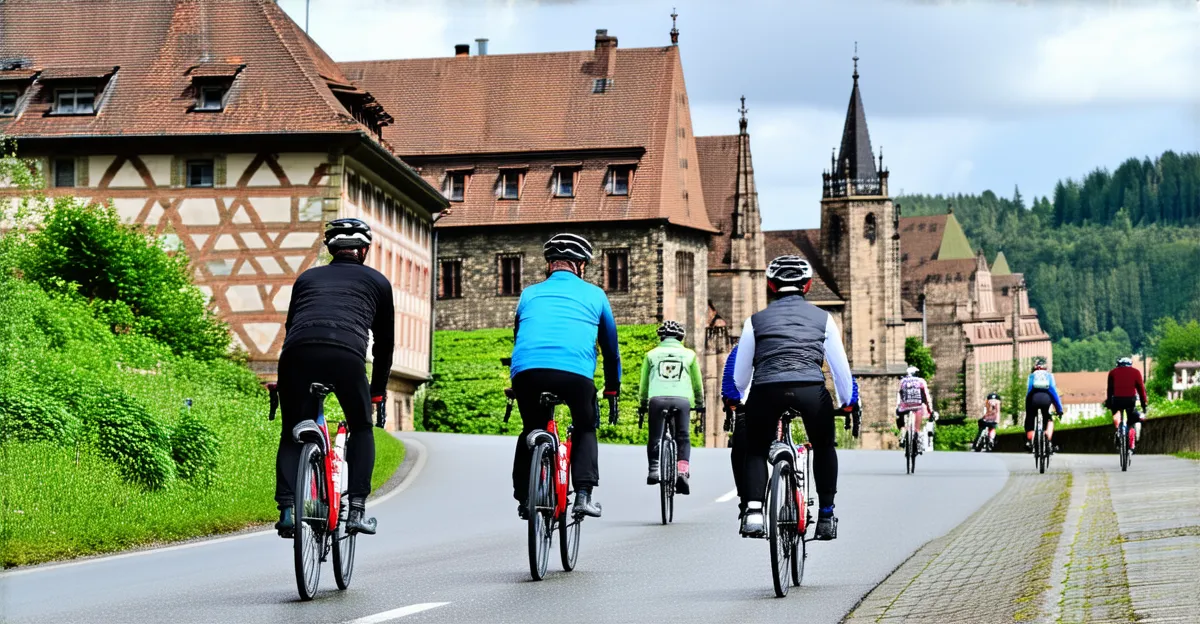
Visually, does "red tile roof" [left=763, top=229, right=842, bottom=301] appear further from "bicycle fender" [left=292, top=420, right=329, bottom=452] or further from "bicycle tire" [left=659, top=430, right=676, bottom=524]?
"bicycle fender" [left=292, top=420, right=329, bottom=452]

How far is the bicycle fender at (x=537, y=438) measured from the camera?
10.8 meters

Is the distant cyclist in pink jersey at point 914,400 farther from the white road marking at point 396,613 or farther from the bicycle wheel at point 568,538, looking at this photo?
the white road marking at point 396,613

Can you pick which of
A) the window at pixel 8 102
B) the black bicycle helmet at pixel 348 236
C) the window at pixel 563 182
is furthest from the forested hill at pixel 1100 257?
the window at pixel 8 102

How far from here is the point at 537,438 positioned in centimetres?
1086

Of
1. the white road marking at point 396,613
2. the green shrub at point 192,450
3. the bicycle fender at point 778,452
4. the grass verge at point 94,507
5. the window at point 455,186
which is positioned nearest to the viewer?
the white road marking at point 396,613

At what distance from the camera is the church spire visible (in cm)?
11944

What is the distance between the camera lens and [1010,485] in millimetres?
24109

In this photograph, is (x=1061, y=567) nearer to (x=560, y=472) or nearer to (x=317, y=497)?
(x=560, y=472)

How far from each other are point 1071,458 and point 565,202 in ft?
113

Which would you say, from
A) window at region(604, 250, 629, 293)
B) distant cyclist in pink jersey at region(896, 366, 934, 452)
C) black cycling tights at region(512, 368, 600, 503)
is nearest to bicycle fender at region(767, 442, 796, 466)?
black cycling tights at region(512, 368, 600, 503)

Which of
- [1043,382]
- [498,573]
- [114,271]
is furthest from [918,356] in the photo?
[498,573]

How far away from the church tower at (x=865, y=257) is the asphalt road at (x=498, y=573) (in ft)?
307

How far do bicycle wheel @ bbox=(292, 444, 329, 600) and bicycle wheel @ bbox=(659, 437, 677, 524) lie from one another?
7.77 meters

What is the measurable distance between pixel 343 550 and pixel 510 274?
192 feet
